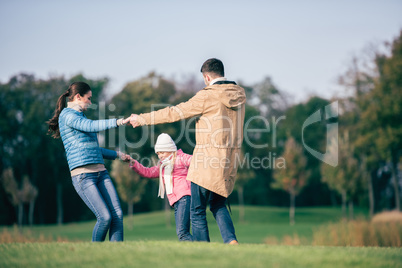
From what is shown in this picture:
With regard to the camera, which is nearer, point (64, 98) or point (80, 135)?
point (80, 135)

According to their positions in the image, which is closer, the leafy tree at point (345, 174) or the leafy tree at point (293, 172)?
the leafy tree at point (345, 174)

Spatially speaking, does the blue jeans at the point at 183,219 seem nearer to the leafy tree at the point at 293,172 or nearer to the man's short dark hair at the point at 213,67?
the man's short dark hair at the point at 213,67

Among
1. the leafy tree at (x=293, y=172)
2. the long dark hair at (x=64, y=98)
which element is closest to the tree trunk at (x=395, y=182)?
the leafy tree at (x=293, y=172)

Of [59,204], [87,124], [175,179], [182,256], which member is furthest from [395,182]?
[182,256]

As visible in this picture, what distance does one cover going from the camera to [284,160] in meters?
35.8

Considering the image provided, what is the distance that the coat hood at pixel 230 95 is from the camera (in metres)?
5.66

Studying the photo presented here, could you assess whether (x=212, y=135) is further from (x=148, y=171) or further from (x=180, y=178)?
(x=148, y=171)

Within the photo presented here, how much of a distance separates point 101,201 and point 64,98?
1.54m

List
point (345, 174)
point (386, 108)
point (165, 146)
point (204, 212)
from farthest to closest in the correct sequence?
point (345, 174) < point (386, 108) < point (165, 146) < point (204, 212)

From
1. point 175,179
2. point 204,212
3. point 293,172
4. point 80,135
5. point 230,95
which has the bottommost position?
point 293,172

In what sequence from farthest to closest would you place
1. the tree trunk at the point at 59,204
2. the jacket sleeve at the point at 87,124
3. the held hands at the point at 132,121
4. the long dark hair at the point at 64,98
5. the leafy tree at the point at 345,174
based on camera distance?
the tree trunk at the point at 59,204 → the leafy tree at the point at 345,174 → the long dark hair at the point at 64,98 → the held hands at the point at 132,121 → the jacket sleeve at the point at 87,124

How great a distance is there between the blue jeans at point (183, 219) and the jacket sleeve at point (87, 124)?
1580 mm

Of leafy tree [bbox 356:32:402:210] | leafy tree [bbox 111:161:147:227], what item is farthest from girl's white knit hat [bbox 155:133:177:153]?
leafy tree [bbox 356:32:402:210]

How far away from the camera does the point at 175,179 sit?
22.3 ft
